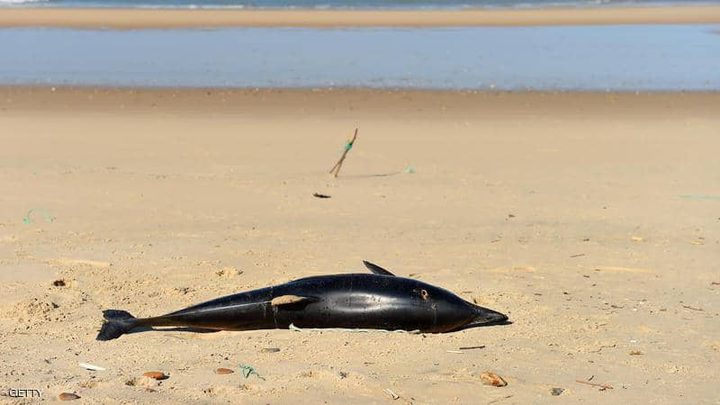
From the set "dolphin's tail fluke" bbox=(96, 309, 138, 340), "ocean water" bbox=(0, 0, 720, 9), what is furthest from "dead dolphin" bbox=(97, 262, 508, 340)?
"ocean water" bbox=(0, 0, 720, 9)

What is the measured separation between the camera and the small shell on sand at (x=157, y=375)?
178 inches

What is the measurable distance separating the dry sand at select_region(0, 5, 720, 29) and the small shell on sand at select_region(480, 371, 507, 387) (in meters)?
25.2

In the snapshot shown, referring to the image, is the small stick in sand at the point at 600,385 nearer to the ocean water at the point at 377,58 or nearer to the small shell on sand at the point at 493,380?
the small shell on sand at the point at 493,380

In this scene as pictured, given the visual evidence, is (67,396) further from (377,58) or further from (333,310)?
(377,58)

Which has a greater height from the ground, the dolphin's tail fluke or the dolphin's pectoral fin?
the dolphin's pectoral fin

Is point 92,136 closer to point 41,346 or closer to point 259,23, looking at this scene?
point 41,346

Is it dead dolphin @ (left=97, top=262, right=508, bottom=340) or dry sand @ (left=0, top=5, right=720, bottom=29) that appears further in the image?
dry sand @ (left=0, top=5, right=720, bottom=29)

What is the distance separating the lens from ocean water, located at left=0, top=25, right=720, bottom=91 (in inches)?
677

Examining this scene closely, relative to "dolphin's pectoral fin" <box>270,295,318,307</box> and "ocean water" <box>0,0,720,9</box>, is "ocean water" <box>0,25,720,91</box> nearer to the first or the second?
"ocean water" <box>0,0,720,9</box>

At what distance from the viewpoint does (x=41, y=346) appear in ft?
16.3

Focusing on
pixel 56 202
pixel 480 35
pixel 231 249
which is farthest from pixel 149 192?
pixel 480 35

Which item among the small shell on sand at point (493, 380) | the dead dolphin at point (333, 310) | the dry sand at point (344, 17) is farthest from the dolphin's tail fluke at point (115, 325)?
the dry sand at point (344, 17)

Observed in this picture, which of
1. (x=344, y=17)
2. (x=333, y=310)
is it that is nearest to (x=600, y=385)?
(x=333, y=310)

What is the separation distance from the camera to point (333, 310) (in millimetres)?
5199
